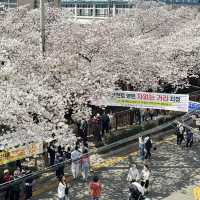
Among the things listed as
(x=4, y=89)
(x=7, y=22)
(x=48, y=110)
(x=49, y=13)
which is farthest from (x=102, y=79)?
(x=49, y=13)

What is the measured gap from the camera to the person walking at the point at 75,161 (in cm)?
2077

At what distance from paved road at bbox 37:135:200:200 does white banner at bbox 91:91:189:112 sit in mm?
2389

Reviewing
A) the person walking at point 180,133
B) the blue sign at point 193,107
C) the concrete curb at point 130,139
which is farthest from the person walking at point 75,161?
the blue sign at point 193,107

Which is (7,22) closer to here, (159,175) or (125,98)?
(125,98)

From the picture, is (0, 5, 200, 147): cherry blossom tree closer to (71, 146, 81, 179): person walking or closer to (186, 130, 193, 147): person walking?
(71, 146, 81, 179): person walking

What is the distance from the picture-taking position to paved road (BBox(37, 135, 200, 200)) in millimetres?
20297

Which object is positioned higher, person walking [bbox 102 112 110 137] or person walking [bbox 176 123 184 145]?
person walking [bbox 102 112 110 137]

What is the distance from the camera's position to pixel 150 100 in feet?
85.9

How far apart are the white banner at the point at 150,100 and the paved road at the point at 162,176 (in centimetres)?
239

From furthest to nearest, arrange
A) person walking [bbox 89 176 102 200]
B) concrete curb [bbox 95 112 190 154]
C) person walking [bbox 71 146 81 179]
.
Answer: concrete curb [bbox 95 112 190 154]
person walking [bbox 71 146 81 179]
person walking [bbox 89 176 102 200]

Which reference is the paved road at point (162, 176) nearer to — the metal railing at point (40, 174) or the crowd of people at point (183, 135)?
the crowd of people at point (183, 135)

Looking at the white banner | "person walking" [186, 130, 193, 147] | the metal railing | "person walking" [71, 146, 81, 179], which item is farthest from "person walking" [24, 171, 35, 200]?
"person walking" [186, 130, 193, 147]

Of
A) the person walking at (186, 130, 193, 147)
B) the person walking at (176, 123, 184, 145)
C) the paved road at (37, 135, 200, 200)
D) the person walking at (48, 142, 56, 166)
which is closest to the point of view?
the paved road at (37, 135, 200, 200)

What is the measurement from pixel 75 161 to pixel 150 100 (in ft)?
22.9
